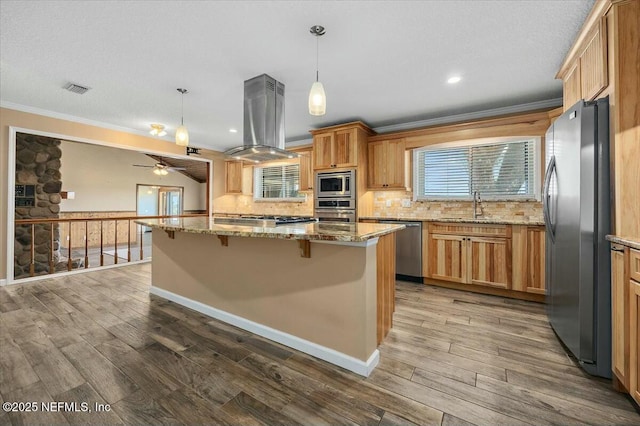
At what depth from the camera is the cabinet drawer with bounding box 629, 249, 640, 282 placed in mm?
1425

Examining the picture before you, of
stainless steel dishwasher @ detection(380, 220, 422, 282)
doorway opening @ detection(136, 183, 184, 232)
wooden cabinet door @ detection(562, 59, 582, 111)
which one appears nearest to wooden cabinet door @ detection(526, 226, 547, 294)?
stainless steel dishwasher @ detection(380, 220, 422, 282)

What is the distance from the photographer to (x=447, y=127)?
390 centimetres

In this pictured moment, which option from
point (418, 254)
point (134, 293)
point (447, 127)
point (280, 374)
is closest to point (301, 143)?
point (447, 127)

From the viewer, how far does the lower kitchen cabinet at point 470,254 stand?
3.23 m

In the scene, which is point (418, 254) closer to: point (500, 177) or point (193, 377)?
point (500, 177)

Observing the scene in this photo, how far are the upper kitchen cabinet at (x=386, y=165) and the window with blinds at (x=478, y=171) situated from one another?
0.99ft

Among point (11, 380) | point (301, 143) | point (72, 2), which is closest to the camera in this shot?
point (11, 380)

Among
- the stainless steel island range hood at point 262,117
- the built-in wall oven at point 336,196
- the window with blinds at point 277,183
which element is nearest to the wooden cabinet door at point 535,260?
the built-in wall oven at point 336,196

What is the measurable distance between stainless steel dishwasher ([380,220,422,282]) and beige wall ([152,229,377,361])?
2.07 m

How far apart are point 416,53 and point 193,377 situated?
3.00 meters

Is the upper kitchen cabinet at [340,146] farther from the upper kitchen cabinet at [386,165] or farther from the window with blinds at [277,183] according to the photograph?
the window with blinds at [277,183]

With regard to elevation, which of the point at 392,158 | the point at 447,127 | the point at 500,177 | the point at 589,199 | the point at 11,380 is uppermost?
the point at 447,127

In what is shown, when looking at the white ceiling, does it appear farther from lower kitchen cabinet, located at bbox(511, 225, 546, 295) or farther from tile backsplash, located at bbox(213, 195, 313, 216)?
tile backsplash, located at bbox(213, 195, 313, 216)

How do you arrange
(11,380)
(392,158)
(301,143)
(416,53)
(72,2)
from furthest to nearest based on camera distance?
1. (301,143)
2. (392,158)
3. (416,53)
4. (72,2)
5. (11,380)
